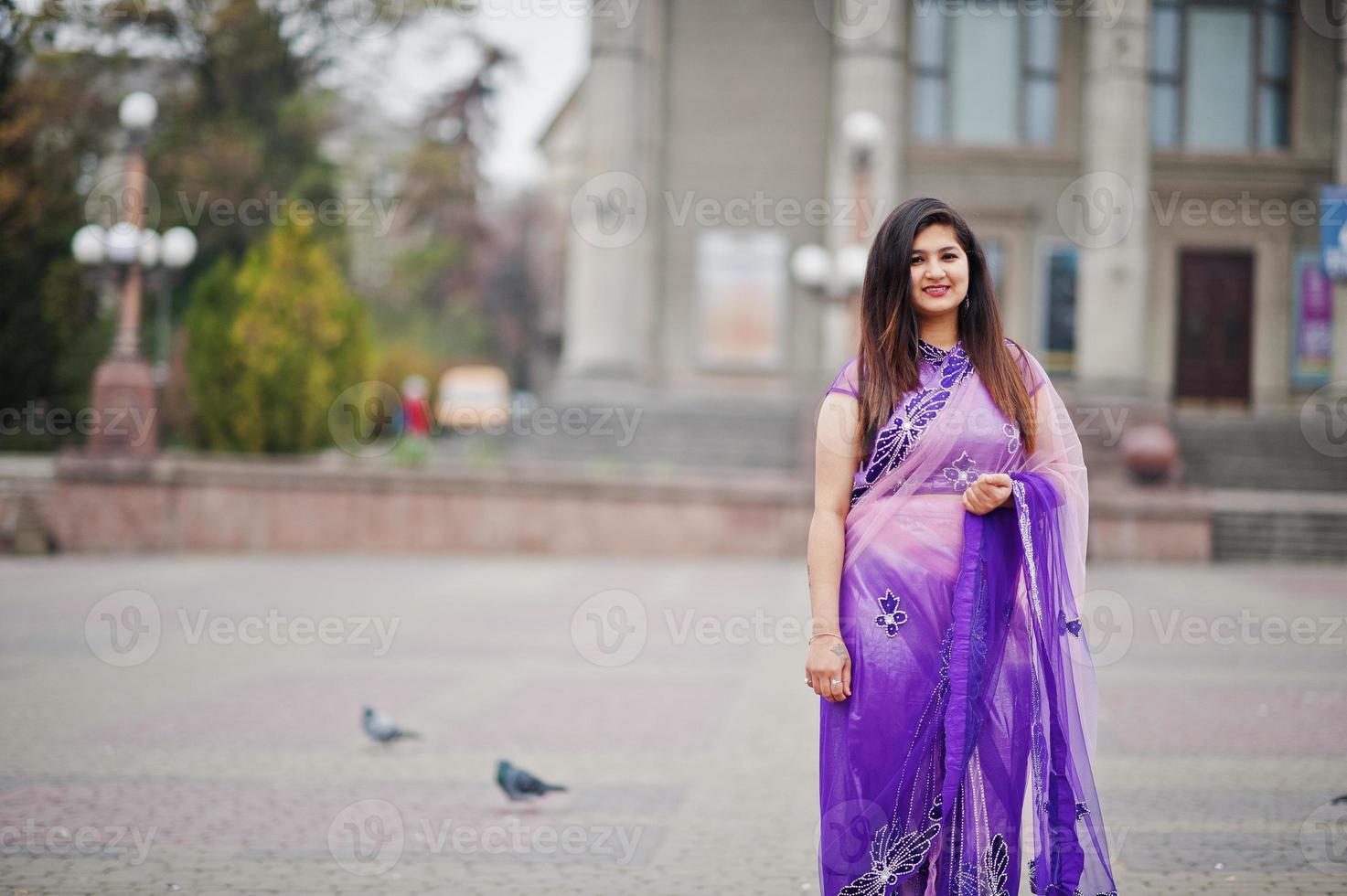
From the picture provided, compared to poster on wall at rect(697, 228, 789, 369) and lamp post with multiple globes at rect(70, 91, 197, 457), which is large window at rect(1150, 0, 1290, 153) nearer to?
poster on wall at rect(697, 228, 789, 369)

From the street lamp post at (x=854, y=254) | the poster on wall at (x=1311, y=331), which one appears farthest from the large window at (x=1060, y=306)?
the street lamp post at (x=854, y=254)

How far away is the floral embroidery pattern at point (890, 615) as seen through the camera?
3727mm

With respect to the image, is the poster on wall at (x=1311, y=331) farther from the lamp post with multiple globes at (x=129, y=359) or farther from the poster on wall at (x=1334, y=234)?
the lamp post with multiple globes at (x=129, y=359)

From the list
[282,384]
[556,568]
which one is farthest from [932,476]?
[282,384]

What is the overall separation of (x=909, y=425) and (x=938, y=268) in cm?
44

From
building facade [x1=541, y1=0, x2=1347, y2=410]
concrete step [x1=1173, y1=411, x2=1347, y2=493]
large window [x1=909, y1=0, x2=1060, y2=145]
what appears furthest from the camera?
large window [x1=909, y1=0, x2=1060, y2=145]

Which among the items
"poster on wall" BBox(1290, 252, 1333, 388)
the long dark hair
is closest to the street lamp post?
"poster on wall" BBox(1290, 252, 1333, 388)

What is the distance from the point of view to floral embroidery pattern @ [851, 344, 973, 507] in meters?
3.79

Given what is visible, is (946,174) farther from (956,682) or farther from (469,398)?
(956,682)

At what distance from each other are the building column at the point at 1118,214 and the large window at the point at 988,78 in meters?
2.59

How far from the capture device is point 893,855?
12.1ft

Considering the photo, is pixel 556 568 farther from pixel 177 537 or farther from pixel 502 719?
pixel 502 719

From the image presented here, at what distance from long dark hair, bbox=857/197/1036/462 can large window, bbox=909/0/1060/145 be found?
27.5 meters

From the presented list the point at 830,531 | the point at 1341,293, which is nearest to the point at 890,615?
the point at 830,531
